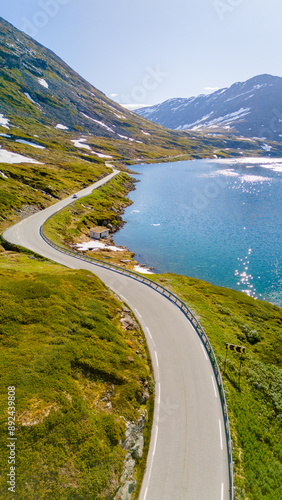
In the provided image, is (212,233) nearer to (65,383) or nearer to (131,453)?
(65,383)

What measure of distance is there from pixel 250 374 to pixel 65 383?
18.8 metres

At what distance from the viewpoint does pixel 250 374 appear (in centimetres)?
2556

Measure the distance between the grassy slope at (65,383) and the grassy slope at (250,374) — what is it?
812 cm

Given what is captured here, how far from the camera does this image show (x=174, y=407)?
20.4 m

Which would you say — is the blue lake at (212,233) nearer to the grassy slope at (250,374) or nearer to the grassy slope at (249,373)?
the grassy slope at (250,374)

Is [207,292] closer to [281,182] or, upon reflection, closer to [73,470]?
[73,470]

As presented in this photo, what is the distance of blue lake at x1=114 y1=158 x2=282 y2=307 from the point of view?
5347cm

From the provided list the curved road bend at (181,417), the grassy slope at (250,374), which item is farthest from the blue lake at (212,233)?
the curved road bend at (181,417)

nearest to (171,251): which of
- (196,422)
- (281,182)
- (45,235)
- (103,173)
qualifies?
(45,235)

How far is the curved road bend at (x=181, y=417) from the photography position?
51.8ft

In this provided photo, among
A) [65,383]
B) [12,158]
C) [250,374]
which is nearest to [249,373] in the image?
[250,374]

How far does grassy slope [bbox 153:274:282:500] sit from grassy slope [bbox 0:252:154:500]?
8123mm

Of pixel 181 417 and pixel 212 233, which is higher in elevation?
pixel 212 233

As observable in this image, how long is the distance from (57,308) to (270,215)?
3580 inches
